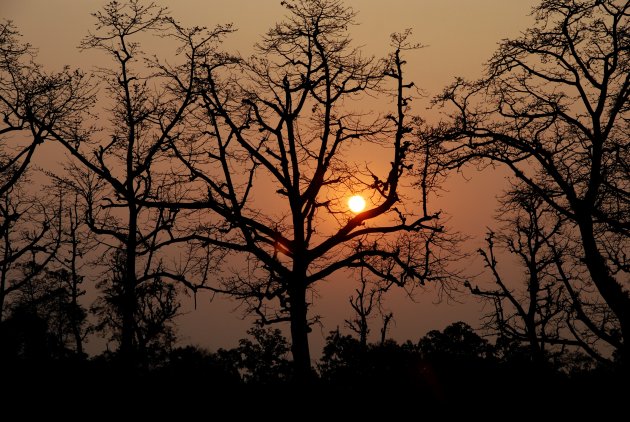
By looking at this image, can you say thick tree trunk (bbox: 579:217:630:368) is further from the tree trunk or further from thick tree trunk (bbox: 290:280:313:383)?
the tree trunk

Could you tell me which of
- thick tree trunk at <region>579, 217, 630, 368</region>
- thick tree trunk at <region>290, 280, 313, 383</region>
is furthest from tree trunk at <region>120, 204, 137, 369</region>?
thick tree trunk at <region>579, 217, 630, 368</region>

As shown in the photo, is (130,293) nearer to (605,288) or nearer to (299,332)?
(299,332)

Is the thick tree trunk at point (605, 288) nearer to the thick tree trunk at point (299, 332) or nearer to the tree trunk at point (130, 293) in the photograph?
the thick tree trunk at point (299, 332)

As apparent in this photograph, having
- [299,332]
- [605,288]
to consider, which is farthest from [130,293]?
[605,288]

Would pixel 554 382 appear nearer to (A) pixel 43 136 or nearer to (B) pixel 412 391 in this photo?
(B) pixel 412 391

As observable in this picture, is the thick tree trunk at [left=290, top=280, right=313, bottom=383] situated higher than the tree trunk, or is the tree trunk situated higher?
the tree trunk

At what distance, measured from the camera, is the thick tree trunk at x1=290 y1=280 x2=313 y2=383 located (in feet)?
57.8

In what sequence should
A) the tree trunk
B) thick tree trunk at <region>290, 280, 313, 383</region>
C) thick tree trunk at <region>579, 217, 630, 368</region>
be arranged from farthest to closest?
the tree trunk → thick tree trunk at <region>290, 280, 313, 383</region> → thick tree trunk at <region>579, 217, 630, 368</region>

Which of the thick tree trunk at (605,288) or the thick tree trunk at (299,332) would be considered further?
the thick tree trunk at (299,332)

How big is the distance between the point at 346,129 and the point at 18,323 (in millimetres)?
26952

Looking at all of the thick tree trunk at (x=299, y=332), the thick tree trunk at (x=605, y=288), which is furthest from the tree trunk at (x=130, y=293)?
the thick tree trunk at (x=605, y=288)

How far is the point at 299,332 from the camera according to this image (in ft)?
59.9

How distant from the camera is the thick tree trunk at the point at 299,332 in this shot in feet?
57.8

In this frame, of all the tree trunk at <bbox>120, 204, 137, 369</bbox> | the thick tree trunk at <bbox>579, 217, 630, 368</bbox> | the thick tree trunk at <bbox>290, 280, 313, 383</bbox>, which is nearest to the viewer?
the thick tree trunk at <bbox>579, 217, 630, 368</bbox>
